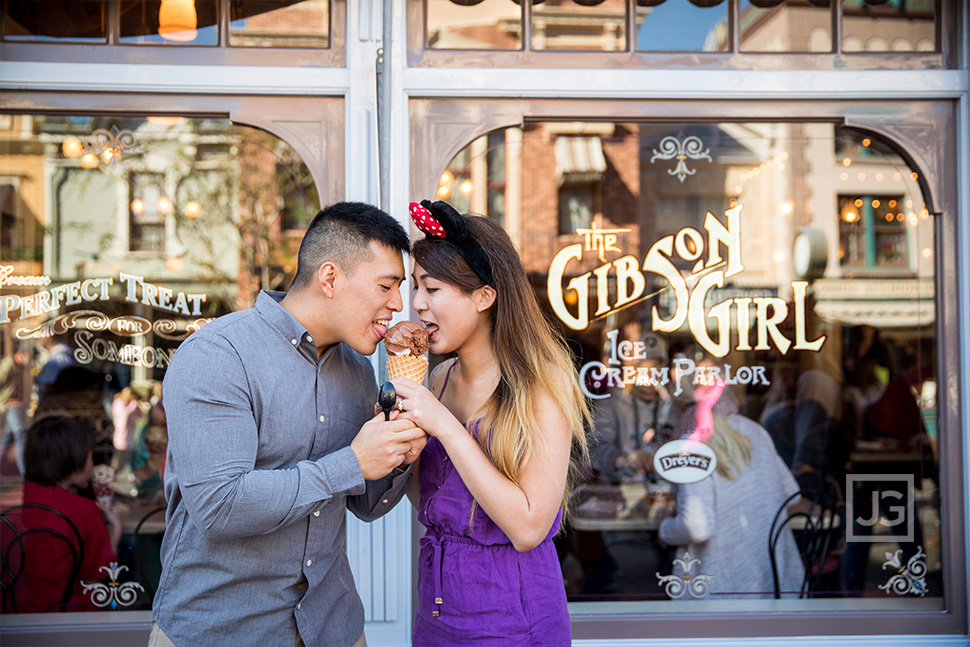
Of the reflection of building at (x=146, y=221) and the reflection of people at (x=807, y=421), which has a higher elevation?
the reflection of building at (x=146, y=221)

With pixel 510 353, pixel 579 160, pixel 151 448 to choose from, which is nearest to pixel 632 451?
pixel 579 160

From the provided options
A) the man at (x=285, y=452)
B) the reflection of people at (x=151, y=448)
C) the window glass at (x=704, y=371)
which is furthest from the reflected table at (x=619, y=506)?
the reflection of people at (x=151, y=448)

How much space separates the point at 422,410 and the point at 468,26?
225 cm

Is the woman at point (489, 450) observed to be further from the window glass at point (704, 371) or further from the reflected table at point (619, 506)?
the reflected table at point (619, 506)

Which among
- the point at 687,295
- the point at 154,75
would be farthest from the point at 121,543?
the point at 687,295

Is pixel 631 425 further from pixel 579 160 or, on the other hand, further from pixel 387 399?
pixel 387 399

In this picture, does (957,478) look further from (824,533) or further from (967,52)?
(967,52)

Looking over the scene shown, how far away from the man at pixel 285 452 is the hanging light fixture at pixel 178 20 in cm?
187

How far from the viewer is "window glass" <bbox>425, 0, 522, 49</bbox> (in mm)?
3533

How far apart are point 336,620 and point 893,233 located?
4605 mm

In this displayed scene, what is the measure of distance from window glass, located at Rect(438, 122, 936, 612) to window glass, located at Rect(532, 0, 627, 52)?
0.40m

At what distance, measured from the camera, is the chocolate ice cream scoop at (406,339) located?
231 cm

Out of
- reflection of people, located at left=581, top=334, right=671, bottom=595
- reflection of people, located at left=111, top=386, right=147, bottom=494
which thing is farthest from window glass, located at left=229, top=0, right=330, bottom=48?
reflection of people, located at left=111, top=386, right=147, bottom=494

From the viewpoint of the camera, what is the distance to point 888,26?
368 centimetres
